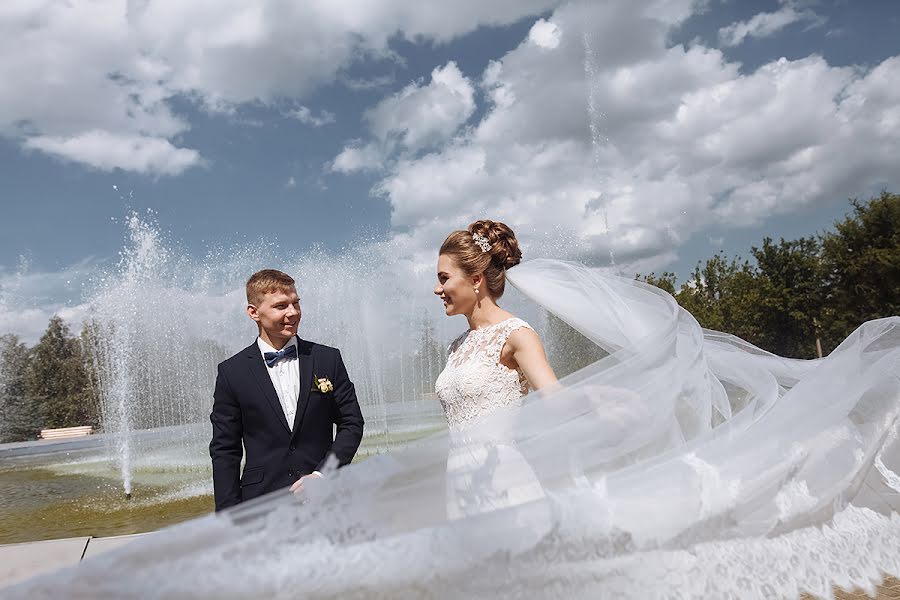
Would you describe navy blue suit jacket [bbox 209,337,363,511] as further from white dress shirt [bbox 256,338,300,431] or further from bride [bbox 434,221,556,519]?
bride [bbox 434,221,556,519]

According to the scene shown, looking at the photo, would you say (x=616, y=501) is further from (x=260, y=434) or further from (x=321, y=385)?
(x=260, y=434)

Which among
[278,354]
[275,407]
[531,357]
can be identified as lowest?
[275,407]

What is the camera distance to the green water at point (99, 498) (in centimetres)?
866

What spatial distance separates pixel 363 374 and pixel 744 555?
48.0 ft

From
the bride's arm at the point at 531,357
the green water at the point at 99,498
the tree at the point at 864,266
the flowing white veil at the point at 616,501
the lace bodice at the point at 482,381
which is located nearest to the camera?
the flowing white veil at the point at 616,501

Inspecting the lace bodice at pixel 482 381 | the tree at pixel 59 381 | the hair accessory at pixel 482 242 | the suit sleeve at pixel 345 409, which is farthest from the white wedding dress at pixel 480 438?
the tree at pixel 59 381

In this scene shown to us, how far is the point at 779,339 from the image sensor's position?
42406 mm

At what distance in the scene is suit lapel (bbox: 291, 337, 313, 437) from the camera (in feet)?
12.3

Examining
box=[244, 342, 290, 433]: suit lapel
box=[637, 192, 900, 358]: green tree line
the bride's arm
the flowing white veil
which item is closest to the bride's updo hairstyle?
the flowing white veil

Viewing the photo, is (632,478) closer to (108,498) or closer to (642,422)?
(642,422)

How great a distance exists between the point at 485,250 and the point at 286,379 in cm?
127

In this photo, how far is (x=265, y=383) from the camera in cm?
373

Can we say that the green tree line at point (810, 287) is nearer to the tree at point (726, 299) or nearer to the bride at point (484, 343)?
the tree at point (726, 299)

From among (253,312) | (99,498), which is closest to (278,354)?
(253,312)
